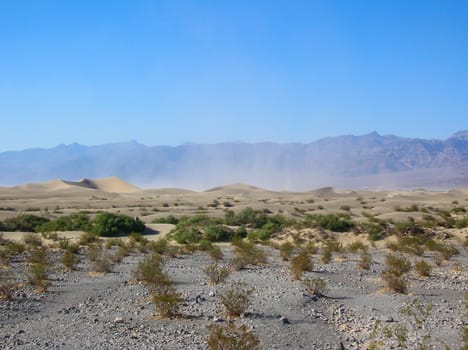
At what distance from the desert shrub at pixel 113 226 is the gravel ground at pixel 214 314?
51.9 ft

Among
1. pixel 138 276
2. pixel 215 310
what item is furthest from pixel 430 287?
pixel 138 276

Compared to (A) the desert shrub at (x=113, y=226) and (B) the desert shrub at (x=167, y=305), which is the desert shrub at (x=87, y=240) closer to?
(A) the desert shrub at (x=113, y=226)

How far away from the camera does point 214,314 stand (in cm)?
1216

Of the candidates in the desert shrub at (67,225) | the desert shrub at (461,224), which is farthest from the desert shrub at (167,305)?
the desert shrub at (461,224)

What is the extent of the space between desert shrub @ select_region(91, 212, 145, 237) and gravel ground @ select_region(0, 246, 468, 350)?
1582cm

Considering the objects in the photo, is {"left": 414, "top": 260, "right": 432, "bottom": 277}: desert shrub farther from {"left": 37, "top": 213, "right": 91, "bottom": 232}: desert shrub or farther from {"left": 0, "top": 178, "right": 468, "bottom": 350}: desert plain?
{"left": 37, "top": 213, "right": 91, "bottom": 232}: desert shrub

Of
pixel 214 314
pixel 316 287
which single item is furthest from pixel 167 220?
pixel 214 314

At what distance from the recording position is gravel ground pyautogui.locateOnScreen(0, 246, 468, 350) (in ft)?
33.9

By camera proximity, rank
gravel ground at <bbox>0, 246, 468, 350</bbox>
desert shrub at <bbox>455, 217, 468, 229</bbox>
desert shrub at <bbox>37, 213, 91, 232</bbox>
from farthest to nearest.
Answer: desert shrub at <bbox>37, 213, 91, 232</bbox>
desert shrub at <bbox>455, 217, 468, 229</bbox>
gravel ground at <bbox>0, 246, 468, 350</bbox>

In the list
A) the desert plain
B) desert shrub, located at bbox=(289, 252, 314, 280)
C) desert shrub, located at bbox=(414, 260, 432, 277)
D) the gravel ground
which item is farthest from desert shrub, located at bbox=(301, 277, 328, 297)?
desert shrub, located at bbox=(414, 260, 432, 277)

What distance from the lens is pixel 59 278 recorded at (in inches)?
675

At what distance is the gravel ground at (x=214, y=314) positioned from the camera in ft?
33.9

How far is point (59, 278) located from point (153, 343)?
8.13m

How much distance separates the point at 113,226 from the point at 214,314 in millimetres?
23618
